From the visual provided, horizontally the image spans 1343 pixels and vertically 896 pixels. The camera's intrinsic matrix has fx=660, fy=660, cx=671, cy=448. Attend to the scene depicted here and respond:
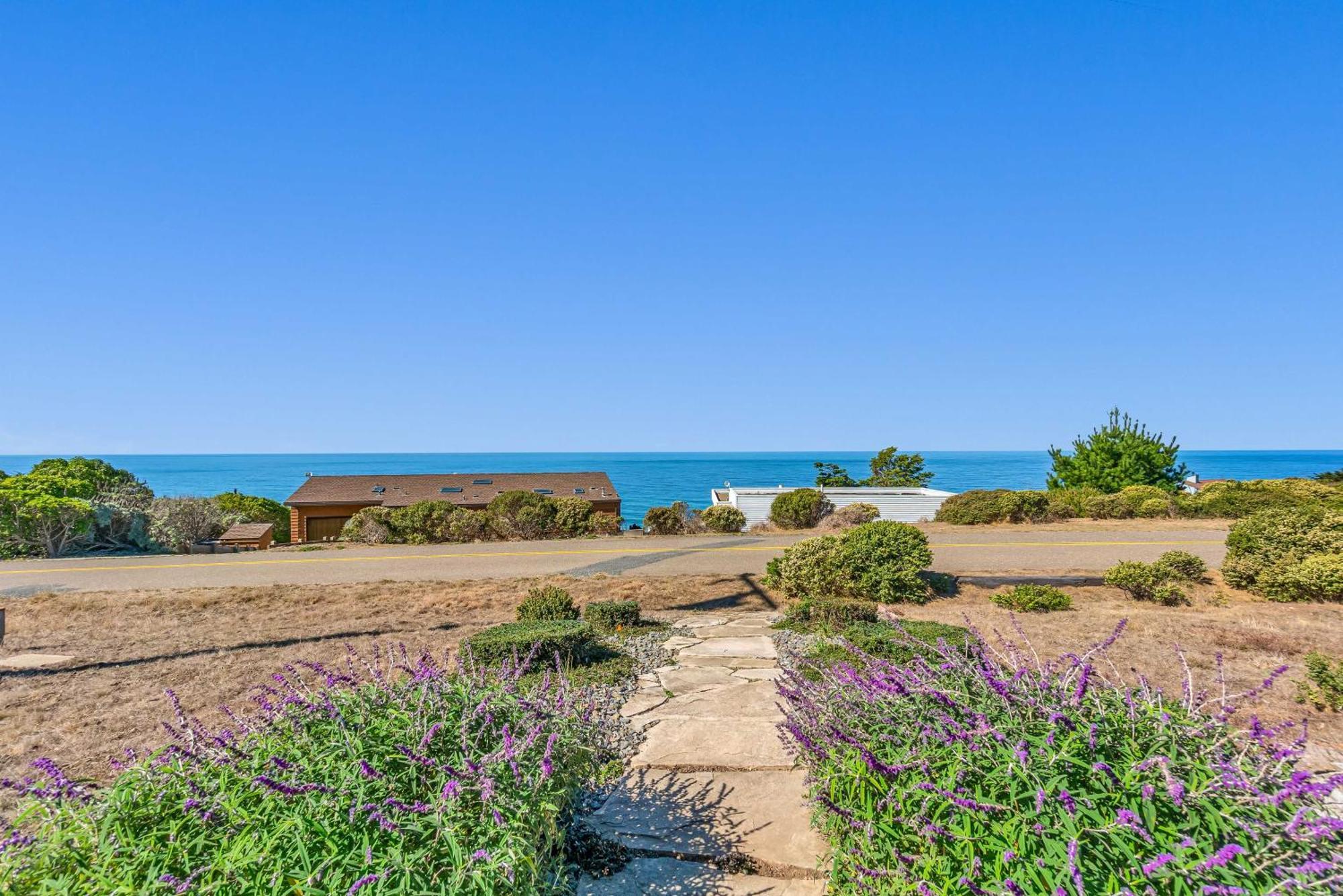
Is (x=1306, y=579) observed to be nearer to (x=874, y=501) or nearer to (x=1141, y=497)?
(x=1141, y=497)

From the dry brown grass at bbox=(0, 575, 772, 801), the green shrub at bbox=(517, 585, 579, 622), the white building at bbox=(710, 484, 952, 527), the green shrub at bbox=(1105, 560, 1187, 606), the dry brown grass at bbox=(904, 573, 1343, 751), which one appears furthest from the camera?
the white building at bbox=(710, 484, 952, 527)

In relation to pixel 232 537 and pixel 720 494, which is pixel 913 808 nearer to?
pixel 232 537

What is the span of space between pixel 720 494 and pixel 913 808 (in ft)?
76.5

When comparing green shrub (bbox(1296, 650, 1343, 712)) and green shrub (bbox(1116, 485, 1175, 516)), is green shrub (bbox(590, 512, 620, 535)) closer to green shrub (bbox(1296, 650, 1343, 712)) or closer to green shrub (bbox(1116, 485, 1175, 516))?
green shrub (bbox(1296, 650, 1343, 712))

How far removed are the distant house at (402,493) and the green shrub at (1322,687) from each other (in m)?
22.4

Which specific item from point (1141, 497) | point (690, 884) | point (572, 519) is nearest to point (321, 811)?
point (690, 884)

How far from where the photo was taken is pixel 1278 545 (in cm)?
861

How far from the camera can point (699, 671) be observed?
549 cm

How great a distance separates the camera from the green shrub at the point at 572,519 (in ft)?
52.0

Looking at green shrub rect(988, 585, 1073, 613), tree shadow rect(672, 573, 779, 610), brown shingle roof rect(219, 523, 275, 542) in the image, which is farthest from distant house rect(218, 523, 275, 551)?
green shrub rect(988, 585, 1073, 613)

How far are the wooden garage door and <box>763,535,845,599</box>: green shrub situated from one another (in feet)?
77.6

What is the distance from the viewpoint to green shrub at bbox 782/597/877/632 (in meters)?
6.68

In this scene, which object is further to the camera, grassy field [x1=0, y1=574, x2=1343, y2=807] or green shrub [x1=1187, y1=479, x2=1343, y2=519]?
green shrub [x1=1187, y1=479, x2=1343, y2=519]

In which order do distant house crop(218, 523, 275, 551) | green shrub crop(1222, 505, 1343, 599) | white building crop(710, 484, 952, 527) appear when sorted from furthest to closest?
white building crop(710, 484, 952, 527), distant house crop(218, 523, 275, 551), green shrub crop(1222, 505, 1343, 599)
